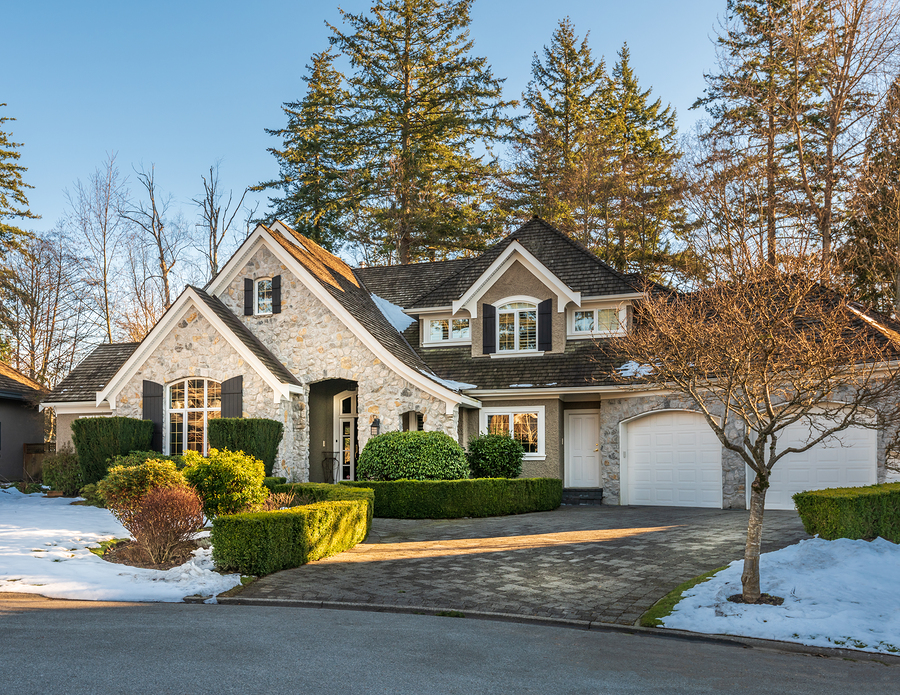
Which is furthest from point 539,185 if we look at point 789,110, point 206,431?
point 206,431

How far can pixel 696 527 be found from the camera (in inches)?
517

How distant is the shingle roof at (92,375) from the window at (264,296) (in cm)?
382

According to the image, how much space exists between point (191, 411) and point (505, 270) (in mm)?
8817

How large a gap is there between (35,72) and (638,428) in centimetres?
1562

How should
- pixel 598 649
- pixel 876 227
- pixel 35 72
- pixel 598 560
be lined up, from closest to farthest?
pixel 598 649 → pixel 598 560 → pixel 35 72 → pixel 876 227

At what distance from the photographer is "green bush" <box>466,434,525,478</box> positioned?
1688 cm

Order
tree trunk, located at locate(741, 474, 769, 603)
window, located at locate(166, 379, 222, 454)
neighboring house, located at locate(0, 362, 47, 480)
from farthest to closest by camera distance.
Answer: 1. neighboring house, located at locate(0, 362, 47, 480)
2. window, located at locate(166, 379, 222, 454)
3. tree trunk, located at locate(741, 474, 769, 603)

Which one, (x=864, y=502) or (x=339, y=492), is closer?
(x=864, y=502)

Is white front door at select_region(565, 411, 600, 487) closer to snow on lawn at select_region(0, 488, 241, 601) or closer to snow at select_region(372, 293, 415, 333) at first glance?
snow at select_region(372, 293, 415, 333)

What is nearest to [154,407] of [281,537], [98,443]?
[98,443]

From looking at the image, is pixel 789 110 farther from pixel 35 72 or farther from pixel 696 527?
pixel 35 72

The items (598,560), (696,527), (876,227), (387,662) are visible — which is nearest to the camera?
(387,662)

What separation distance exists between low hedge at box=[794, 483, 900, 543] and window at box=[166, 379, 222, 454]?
13.4m

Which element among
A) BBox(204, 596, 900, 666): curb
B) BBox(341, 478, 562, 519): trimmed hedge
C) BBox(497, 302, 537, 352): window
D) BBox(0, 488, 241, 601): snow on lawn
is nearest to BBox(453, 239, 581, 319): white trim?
BBox(497, 302, 537, 352): window
